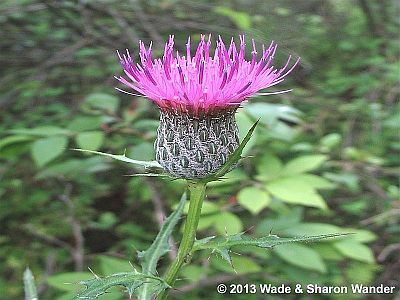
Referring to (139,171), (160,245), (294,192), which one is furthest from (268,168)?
(160,245)

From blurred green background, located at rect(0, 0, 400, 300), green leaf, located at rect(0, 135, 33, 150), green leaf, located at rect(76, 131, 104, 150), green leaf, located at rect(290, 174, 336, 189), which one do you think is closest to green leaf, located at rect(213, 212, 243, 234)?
blurred green background, located at rect(0, 0, 400, 300)

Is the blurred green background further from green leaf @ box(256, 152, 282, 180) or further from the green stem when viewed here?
the green stem

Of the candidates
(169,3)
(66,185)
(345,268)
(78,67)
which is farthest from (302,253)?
(169,3)

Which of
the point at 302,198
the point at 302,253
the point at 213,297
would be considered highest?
the point at 302,198

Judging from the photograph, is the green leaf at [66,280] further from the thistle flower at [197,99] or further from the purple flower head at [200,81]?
the purple flower head at [200,81]

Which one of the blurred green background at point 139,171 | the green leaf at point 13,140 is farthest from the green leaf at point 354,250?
the green leaf at point 13,140

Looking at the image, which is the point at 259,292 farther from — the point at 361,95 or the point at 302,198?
the point at 361,95
